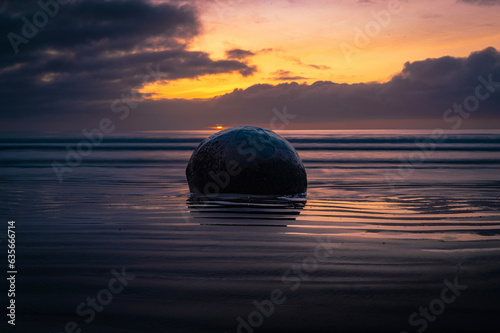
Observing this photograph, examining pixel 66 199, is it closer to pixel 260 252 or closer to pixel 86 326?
pixel 260 252

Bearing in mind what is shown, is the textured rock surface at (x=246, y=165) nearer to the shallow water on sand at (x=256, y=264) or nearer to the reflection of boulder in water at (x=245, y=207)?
the reflection of boulder in water at (x=245, y=207)

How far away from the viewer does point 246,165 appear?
Answer: 21.0ft

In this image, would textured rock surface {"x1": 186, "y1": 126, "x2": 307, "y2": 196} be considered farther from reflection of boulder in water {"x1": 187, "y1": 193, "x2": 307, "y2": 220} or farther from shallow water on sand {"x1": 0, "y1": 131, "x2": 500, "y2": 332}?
→ shallow water on sand {"x1": 0, "y1": 131, "x2": 500, "y2": 332}

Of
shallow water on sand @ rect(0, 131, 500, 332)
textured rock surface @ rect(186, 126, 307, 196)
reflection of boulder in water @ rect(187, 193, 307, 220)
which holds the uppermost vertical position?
textured rock surface @ rect(186, 126, 307, 196)

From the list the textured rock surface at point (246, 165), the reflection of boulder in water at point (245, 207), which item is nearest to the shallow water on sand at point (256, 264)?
the reflection of boulder in water at point (245, 207)

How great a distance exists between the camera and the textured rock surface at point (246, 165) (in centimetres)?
641

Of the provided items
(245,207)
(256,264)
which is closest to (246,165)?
(245,207)

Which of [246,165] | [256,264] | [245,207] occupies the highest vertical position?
[246,165]

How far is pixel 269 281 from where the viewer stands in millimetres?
2830

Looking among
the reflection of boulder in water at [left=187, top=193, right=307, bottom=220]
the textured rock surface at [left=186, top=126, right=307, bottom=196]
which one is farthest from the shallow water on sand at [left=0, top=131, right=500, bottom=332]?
the textured rock surface at [left=186, top=126, right=307, bottom=196]

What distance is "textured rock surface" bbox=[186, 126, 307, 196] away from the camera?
6406 millimetres

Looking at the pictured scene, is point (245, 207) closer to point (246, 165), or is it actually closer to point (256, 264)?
point (246, 165)

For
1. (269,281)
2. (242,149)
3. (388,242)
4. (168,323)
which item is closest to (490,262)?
(388,242)

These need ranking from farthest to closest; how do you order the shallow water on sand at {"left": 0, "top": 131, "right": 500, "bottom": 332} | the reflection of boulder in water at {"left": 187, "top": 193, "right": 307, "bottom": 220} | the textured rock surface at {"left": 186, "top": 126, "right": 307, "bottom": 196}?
the textured rock surface at {"left": 186, "top": 126, "right": 307, "bottom": 196} → the reflection of boulder in water at {"left": 187, "top": 193, "right": 307, "bottom": 220} → the shallow water on sand at {"left": 0, "top": 131, "right": 500, "bottom": 332}
